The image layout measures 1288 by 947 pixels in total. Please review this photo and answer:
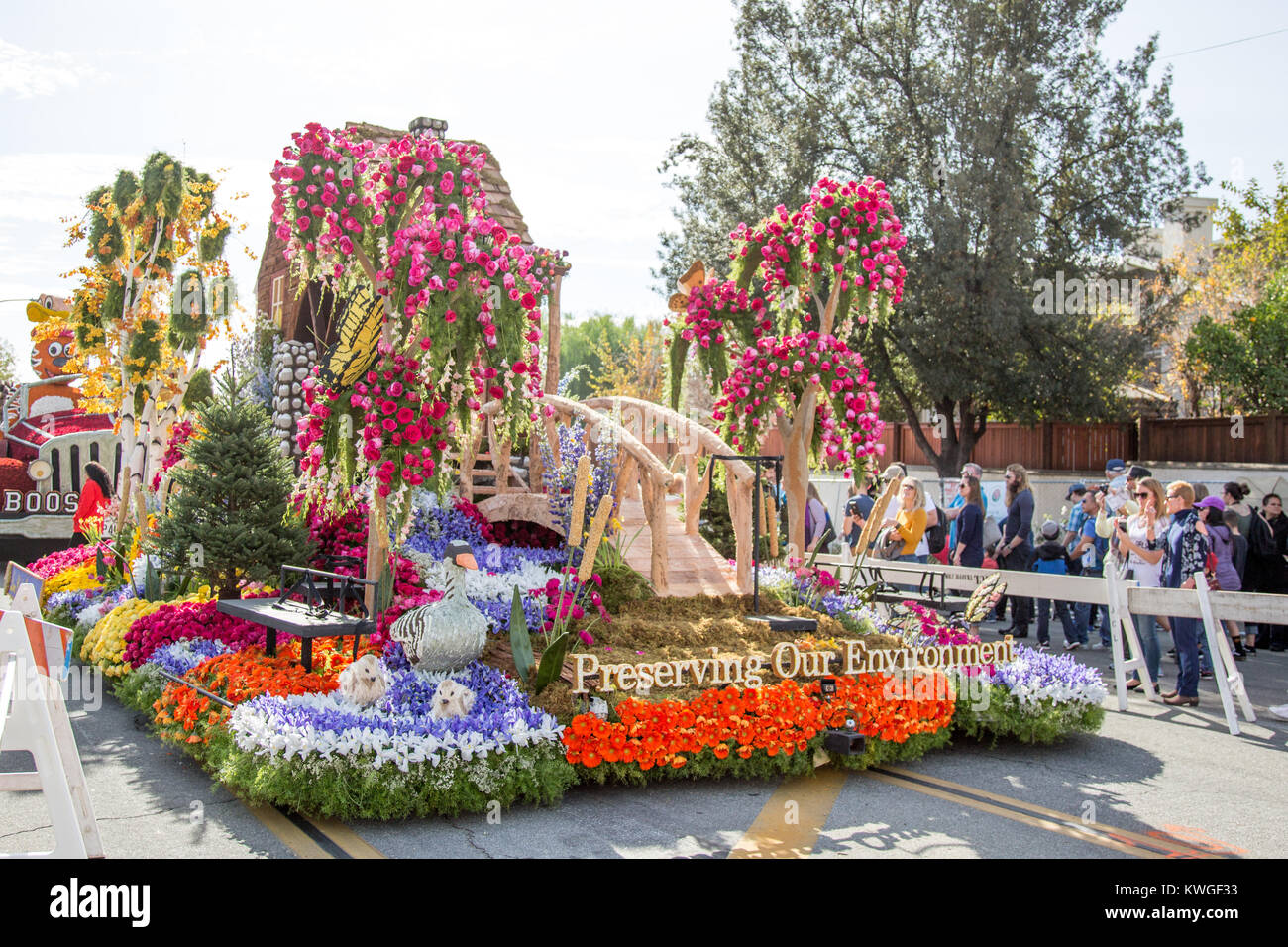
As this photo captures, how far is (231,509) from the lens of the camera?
30.9 feet

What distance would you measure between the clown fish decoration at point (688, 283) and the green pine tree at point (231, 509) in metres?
4.32

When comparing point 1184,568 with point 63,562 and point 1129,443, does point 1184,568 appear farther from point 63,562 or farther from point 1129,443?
point 1129,443

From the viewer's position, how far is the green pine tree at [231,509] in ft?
29.9

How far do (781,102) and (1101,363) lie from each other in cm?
1046

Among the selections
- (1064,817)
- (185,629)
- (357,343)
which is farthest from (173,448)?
(1064,817)

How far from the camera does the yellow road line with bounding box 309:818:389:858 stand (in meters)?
5.11

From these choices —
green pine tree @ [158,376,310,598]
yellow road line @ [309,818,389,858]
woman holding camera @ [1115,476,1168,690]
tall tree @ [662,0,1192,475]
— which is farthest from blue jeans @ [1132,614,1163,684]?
tall tree @ [662,0,1192,475]

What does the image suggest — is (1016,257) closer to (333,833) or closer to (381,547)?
(381,547)

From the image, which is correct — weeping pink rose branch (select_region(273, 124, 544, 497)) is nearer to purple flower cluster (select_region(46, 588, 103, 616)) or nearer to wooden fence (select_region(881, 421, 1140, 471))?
purple flower cluster (select_region(46, 588, 103, 616))

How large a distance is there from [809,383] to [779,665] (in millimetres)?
3629

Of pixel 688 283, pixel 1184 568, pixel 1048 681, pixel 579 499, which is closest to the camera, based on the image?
pixel 1048 681

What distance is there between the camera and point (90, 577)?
12.4m

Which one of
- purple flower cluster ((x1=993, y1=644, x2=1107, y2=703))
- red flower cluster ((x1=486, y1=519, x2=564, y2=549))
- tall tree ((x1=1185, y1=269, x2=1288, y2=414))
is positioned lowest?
purple flower cluster ((x1=993, y1=644, x2=1107, y2=703))

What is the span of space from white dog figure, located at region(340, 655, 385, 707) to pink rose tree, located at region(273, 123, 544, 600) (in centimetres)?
173
